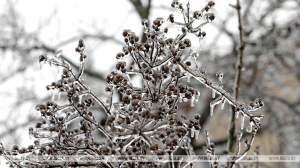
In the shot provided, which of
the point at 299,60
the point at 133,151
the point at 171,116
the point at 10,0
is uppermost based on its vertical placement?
the point at 10,0

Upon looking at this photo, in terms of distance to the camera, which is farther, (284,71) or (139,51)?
(284,71)

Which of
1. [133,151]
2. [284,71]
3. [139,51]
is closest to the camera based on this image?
[133,151]

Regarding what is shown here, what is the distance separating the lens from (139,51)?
2.71 ft

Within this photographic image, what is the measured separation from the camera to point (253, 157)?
1.11m

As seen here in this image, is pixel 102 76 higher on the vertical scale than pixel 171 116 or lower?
higher

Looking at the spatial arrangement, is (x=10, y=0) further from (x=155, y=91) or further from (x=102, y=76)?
(x=155, y=91)

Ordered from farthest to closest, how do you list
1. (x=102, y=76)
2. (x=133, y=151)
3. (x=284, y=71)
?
(x=284, y=71), (x=102, y=76), (x=133, y=151)

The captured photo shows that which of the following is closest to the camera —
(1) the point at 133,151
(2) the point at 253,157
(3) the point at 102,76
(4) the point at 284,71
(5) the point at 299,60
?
(1) the point at 133,151

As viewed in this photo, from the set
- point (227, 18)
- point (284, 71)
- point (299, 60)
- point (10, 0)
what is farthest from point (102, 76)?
point (284, 71)

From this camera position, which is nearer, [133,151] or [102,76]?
[133,151]

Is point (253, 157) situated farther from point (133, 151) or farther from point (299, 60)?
point (299, 60)

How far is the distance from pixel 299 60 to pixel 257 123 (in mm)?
3982

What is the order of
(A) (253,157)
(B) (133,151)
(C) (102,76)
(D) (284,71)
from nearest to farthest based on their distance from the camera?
(B) (133,151) → (A) (253,157) → (C) (102,76) → (D) (284,71)

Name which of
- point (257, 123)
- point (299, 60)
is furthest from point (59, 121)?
point (299, 60)
